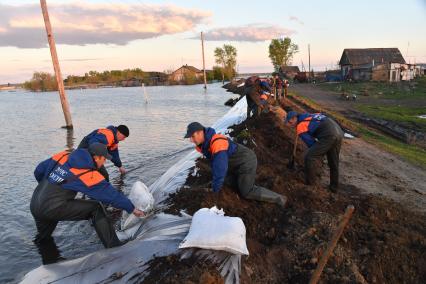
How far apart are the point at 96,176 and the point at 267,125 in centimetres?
768

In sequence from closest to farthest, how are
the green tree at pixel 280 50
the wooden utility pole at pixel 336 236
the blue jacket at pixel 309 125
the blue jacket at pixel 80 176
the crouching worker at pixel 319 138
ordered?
the wooden utility pole at pixel 336 236, the blue jacket at pixel 80 176, the crouching worker at pixel 319 138, the blue jacket at pixel 309 125, the green tree at pixel 280 50

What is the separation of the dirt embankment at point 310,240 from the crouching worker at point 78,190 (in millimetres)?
969

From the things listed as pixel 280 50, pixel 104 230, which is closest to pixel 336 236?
pixel 104 230

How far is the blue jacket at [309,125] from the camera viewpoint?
644cm

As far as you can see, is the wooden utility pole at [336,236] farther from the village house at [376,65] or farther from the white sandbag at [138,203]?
the village house at [376,65]

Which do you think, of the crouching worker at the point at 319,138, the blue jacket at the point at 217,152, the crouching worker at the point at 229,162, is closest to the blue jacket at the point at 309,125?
the crouching worker at the point at 319,138

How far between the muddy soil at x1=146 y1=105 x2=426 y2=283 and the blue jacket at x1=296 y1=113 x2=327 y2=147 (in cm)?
86

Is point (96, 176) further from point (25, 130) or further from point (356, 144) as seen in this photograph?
point (25, 130)

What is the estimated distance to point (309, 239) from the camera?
459 cm

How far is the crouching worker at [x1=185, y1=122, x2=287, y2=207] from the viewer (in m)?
5.07

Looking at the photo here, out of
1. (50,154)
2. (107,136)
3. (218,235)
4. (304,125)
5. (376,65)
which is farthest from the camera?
(376,65)

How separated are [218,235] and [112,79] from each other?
397 ft

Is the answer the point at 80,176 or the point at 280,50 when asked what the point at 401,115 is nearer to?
the point at 80,176

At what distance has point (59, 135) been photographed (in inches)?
684
